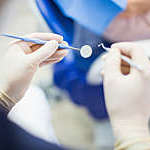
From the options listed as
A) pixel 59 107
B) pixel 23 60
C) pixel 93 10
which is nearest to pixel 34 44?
pixel 23 60

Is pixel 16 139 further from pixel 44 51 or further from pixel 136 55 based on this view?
pixel 136 55

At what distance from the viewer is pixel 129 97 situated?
17.9 inches

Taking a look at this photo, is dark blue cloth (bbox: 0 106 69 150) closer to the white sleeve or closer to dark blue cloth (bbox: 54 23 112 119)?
the white sleeve

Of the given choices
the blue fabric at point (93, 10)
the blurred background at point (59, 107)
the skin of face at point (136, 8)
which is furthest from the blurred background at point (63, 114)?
the skin of face at point (136, 8)

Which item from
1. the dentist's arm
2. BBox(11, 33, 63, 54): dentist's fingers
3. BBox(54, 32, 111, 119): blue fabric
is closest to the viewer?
the dentist's arm

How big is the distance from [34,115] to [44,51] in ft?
0.87

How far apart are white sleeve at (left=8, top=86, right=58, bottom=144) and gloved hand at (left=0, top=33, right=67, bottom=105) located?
95 millimetres

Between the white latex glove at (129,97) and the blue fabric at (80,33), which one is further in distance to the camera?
the blue fabric at (80,33)

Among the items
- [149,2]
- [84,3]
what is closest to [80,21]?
[84,3]

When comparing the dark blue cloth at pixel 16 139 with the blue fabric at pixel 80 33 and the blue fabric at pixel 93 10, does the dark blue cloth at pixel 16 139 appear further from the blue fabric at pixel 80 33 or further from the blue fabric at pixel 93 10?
the blue fabric at pixel 93 10

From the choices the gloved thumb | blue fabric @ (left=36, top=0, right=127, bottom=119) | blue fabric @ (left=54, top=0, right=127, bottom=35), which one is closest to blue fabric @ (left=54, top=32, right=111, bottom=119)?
blue fabric @ (left=36, top=0, right=127, bottom=119)

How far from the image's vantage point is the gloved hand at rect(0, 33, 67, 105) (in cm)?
52

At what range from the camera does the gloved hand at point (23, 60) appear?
20.6 inches

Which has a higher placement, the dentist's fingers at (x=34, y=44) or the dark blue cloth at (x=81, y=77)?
the dentist's fingers at (x=34, y=44)
